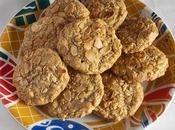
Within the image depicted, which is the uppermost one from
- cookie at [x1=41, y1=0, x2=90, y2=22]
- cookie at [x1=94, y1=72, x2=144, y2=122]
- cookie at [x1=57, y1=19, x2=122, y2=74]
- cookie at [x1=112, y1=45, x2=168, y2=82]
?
cookie at [x1=41, y1=0, x2=90, y2=22]

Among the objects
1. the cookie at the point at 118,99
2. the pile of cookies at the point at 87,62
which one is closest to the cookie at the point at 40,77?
the pile of cookies at the point at 87,62

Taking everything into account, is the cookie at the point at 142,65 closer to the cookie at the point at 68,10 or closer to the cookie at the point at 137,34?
the cookie at the point at 137,34

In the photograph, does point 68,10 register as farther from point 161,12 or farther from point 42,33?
point 161,12

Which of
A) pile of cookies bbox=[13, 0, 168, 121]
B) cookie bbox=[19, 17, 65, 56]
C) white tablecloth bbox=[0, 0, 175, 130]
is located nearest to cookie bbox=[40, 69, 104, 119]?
pile of cookies bbox=[13, 0, 168, 121]

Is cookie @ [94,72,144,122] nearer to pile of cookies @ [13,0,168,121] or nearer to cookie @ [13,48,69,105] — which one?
pile of cookies @ [13,0,168,121]

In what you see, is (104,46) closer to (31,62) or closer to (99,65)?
(99,65)

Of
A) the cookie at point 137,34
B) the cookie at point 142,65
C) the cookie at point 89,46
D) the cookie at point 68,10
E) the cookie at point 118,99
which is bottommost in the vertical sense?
the cookie at point 118,99

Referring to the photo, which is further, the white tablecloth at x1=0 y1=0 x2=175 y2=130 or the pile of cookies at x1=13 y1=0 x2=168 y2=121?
Answer: the white tablecloth at x1=0 y1=0 x2=175 y2=130
